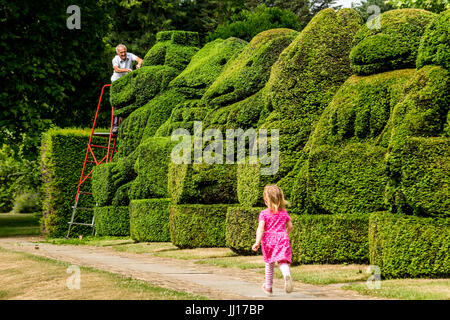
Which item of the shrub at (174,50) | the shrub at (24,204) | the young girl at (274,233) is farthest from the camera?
the shrub at (24,204)

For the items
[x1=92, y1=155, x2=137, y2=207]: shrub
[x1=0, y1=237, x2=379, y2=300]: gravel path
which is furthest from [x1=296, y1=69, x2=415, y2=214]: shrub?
[x1=92, y1=155, x2=137, y2=207]: shrub

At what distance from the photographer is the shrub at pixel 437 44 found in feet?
27.5

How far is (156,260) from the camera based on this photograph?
11984 millimetres

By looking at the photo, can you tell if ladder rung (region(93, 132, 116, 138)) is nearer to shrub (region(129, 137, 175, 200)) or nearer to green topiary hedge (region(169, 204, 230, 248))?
shrub (region(129, 137, 175, 200))

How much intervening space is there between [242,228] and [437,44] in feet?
16.1

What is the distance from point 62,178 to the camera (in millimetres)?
19609

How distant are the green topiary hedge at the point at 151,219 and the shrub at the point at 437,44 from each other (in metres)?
7.70

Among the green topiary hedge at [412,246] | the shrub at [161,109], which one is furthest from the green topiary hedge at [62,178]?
the green topiary hedge at [412,246]

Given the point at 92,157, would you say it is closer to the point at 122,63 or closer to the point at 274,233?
the point at 122,63

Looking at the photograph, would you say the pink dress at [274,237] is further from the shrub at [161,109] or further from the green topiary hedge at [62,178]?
the green topiary hedge at [62,178]

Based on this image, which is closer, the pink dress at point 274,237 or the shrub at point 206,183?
the pink dress at point 274,237

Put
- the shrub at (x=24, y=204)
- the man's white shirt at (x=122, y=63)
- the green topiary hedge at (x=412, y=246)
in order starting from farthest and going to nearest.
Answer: the shrub at (x=24, y=204) → the man's white shirt at (x=122, y=63) → the green topiary hedge at (x=412, y=246)
